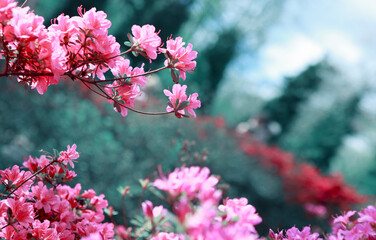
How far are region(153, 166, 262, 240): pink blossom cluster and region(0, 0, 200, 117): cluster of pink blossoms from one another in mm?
471

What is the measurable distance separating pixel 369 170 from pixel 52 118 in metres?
13.5

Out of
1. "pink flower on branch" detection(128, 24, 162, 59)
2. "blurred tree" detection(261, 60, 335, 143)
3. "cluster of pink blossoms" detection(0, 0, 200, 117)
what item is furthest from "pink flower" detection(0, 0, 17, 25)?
"blurred tree" detection(261, 60, 335, 143)

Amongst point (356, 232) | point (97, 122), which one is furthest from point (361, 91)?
point (356, 232)

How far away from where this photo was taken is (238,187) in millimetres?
5148

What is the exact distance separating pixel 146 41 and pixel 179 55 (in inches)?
4.9

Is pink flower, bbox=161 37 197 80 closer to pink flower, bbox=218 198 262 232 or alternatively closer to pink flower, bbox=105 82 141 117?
pink flower, bbox=105 82 141 117

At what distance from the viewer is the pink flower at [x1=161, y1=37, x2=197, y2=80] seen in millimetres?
1087

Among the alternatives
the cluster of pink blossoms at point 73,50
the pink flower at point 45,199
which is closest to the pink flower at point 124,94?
the cluster of pink blossoms at point 73,50

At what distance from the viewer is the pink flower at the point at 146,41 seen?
1.03m

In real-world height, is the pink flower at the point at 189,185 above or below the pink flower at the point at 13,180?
below

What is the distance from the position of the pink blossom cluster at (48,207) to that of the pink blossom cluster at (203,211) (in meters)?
0.39

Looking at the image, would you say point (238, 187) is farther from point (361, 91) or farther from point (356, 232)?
point (361, 91)

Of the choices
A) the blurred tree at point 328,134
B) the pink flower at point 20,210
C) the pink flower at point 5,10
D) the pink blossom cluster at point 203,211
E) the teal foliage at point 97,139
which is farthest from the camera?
the blurred tree at point 328,134

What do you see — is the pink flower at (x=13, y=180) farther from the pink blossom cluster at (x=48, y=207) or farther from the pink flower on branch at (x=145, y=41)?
the pink flower on branch at (x=145, y=41)
